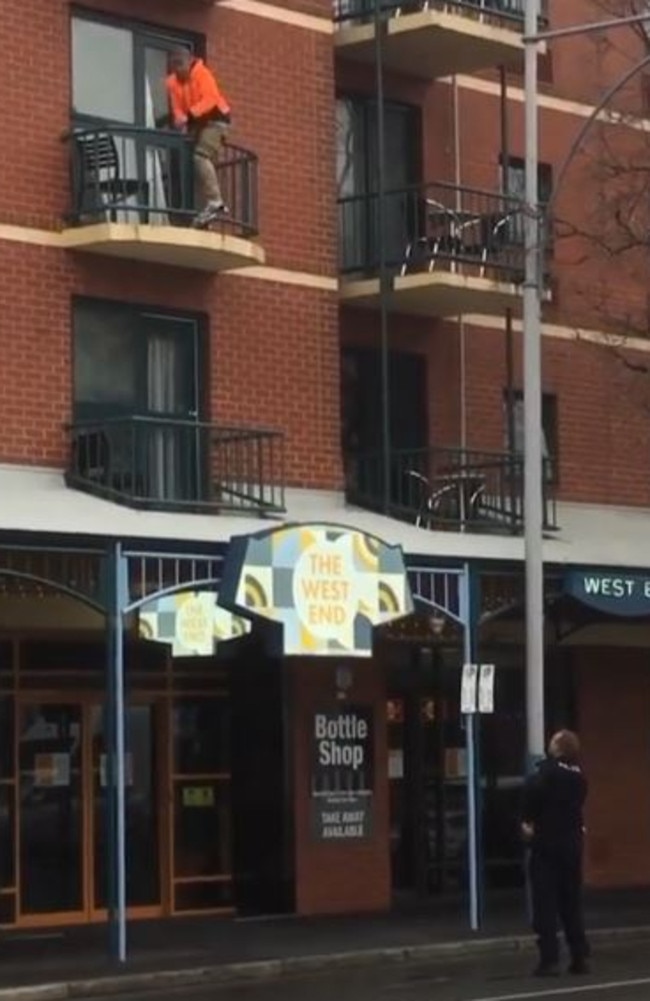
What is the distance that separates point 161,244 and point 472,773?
580 cm

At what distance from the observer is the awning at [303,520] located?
2042 cm

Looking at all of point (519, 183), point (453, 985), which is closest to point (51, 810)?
point (453, 985)

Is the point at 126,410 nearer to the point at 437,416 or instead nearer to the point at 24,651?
the point at 24,651

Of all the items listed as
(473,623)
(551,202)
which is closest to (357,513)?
(473,623)

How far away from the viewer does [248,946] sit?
70.9 feet

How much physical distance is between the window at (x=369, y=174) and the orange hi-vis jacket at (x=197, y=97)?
3012 mm

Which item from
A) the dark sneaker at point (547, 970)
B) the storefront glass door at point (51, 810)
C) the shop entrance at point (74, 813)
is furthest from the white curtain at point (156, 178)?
the dark sneaker at point (547, 970)

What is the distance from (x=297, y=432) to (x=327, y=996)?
27.6ft

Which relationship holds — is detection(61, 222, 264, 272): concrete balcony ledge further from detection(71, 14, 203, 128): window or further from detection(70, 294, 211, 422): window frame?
detection(71, 14, 203, 128): window

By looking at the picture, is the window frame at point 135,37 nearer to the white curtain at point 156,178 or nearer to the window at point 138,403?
the white curtain at point 156,178

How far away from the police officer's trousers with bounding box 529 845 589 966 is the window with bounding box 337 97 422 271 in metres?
8.82

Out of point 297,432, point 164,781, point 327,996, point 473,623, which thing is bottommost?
point 327,996

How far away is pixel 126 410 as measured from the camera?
23.8m

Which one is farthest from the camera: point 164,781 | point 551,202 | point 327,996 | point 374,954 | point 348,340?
point 348,340
